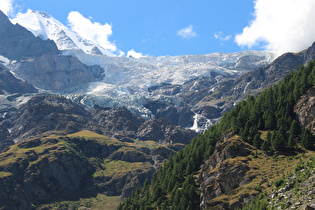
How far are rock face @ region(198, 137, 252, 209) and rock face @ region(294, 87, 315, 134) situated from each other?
968 inches

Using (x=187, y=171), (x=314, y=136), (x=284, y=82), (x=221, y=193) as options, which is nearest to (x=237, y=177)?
(x=221, y=193)

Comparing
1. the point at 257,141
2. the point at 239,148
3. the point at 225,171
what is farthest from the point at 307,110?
the point at 225,171

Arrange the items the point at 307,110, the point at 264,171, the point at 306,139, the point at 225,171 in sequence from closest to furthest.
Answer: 1. the point at 264,171
2. the point at 306,139
3. the point at 225,171
4. the point at 307,110

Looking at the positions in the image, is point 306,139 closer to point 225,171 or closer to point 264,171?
point 264,171

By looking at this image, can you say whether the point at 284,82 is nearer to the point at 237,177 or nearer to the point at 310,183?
the point at 237,177

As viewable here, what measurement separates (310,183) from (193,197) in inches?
2243

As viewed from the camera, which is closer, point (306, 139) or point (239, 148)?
point (306, 139)

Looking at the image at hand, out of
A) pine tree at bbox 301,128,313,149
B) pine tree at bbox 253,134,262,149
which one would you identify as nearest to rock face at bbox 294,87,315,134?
pine tree at bbox 301,128,313,149

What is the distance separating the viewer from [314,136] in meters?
119

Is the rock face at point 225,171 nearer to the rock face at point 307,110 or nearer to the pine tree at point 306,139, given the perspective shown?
the pine tree at point 306,139

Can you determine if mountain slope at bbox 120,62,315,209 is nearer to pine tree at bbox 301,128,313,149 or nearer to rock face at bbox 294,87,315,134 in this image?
pine tree at bbox 301,128,313,149

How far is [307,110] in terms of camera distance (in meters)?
132

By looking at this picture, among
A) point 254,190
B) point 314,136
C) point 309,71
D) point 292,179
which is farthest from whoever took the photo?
point 309,71

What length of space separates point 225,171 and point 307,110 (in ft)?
139
